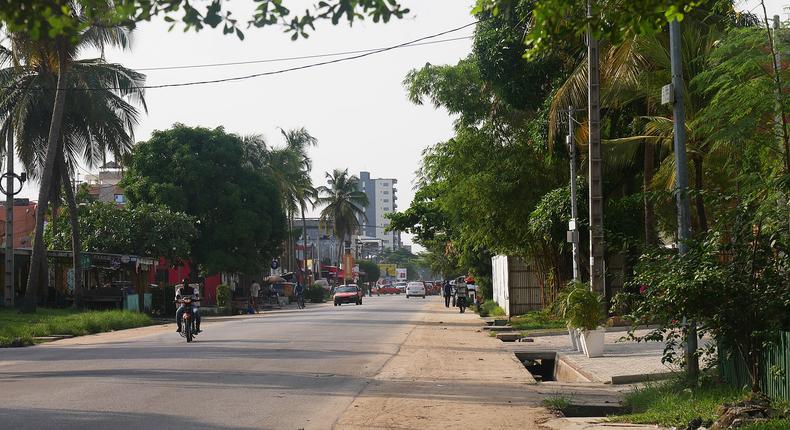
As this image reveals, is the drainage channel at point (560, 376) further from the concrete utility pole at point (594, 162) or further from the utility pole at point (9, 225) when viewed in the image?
the utility pole at point (9, 225)

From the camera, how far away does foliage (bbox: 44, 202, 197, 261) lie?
4791 cm

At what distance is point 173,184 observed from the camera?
5478cm

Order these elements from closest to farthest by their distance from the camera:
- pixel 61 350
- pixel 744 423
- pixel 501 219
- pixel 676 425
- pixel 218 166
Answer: pixel 744 423 < pixel 676 425 < pixel 61 350 < pixel 501 219 < pixel 218 166

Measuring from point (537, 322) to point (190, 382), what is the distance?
20320 mm

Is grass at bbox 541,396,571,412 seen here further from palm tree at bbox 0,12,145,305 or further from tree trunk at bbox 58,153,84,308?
tree trunk at bbox 58,153,84,308

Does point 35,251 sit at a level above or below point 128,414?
above

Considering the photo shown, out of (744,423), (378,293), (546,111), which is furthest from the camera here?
(378,293)

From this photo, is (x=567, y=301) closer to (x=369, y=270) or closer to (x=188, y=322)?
(x=188, y=322)

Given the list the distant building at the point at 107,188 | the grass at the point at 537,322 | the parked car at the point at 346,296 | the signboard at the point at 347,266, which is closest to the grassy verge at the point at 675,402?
the grass at the point at 537,322

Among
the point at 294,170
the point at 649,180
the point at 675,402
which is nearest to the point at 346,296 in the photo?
the point at 294,170

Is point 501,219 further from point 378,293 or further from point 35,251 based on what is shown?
point 378,293

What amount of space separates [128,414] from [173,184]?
45.1m

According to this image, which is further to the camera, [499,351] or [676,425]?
[499,351]

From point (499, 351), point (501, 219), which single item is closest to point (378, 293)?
point (501, 219)
